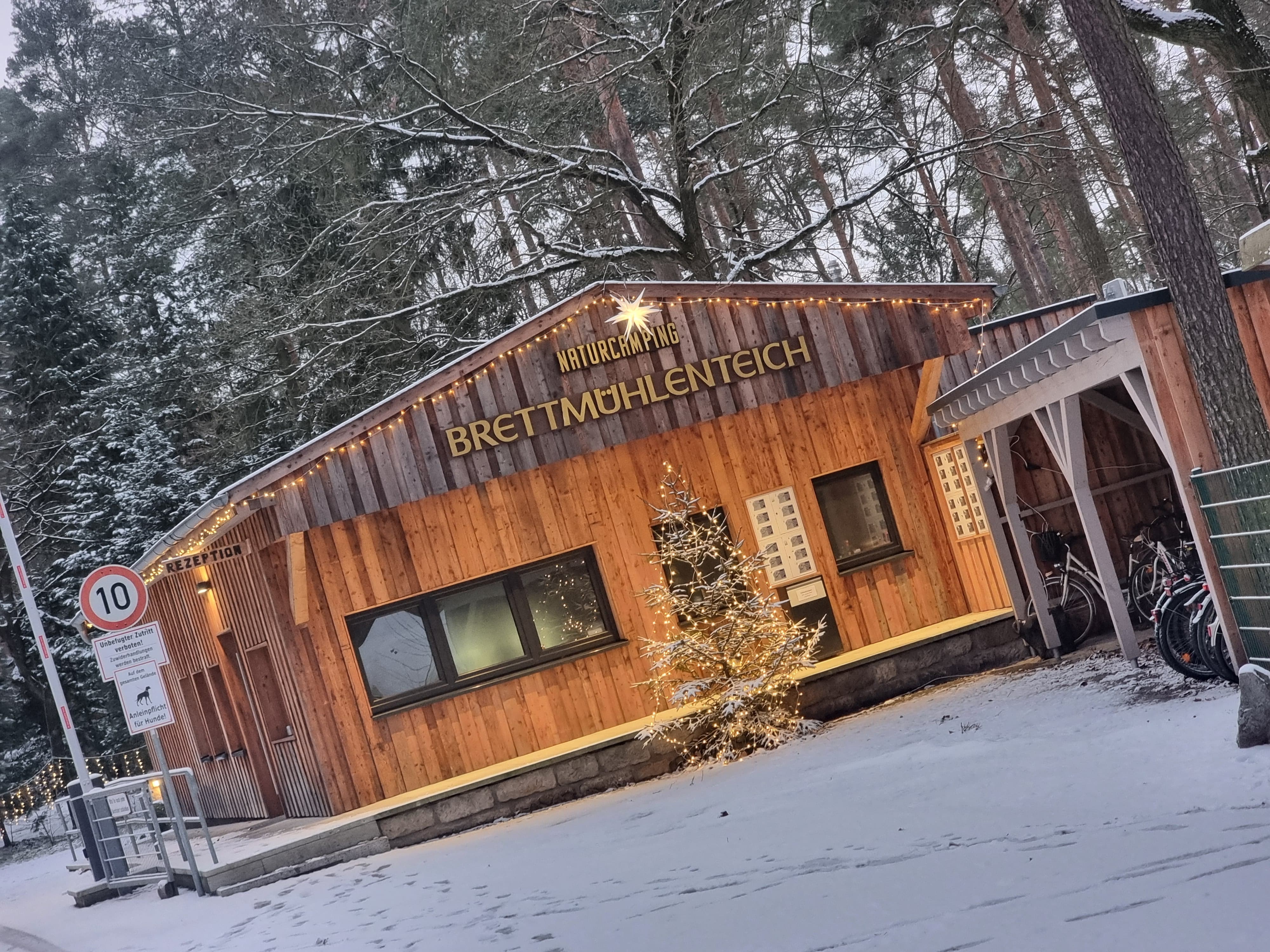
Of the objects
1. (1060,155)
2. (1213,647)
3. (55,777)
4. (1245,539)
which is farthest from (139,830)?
(1060,155)

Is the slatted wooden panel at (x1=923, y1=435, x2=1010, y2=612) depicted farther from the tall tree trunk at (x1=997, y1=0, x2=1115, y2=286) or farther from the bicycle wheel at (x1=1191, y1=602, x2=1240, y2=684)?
the tall tree trunk at (x1=997, y1=0, x2=1115, y2=286)

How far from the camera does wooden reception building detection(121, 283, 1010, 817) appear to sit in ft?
40.4

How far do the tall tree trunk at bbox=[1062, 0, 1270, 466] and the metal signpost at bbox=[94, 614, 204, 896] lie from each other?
861 centimetres

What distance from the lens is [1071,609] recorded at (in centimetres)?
1295

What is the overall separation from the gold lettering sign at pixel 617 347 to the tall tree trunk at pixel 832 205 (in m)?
5.97

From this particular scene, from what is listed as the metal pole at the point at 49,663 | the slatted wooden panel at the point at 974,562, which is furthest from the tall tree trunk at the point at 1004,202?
the metal pole at the point at 49,663

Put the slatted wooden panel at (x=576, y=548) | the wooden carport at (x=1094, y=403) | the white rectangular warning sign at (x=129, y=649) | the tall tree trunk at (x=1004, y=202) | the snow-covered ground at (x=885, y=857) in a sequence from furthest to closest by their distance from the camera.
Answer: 1. the tall tree trunk at (x=1004, y=202)
2. the slatted wooden panel at (x=576, y=548)
3. the white rectangular warning sign at (x=129, y=649)
4. the wooden carport at (x=1094, y=403)
5. the snow-covered ground at (x=885, y=857)

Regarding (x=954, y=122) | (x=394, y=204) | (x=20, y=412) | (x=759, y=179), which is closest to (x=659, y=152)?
(x=759, y=179)

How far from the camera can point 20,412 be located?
28.4 m

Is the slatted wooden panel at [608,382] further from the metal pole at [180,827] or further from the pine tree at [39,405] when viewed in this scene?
the pine tree at [39,405]

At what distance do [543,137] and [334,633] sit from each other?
346 inches

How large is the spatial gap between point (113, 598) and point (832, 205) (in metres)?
11.7

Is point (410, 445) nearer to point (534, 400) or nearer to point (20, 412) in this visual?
point (534, 400)

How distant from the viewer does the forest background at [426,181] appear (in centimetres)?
1689
